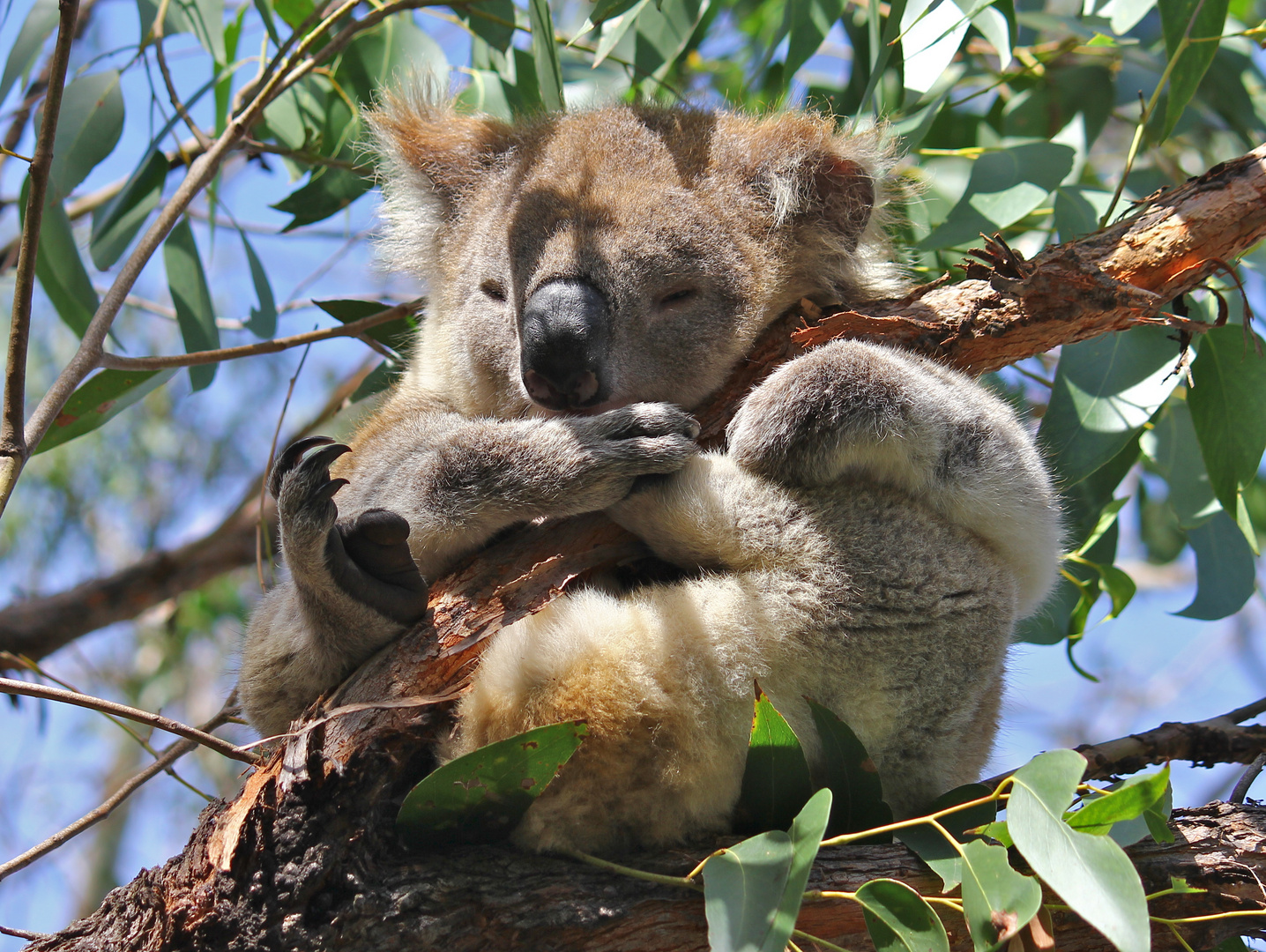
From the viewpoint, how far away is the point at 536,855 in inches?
60.8

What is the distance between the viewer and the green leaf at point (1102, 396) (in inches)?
86.0

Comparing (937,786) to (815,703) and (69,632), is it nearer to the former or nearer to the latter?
(815,703)

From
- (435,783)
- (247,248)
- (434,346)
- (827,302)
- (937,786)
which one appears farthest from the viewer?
(247,248)

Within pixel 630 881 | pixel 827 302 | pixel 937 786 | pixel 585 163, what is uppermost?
pixel 585 163

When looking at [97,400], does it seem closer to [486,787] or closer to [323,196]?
[323,196]

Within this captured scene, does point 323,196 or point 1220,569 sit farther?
point 323,196

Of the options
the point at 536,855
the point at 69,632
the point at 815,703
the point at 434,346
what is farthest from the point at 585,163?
the point at 69,632

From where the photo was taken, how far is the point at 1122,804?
4.38ft

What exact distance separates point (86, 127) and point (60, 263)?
0.38m

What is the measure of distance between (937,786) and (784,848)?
20.6 inches

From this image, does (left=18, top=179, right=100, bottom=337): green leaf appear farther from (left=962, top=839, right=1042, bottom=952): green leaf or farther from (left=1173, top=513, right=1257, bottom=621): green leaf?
(left=1173, top=513, right=1257, bottom=621): green leaf

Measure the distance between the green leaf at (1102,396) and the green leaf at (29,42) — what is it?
2.58 m

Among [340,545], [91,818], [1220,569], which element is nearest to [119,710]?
[91,818]

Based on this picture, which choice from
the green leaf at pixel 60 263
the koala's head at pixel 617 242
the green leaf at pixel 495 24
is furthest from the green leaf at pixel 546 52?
the green leaf at pixel 60 263
